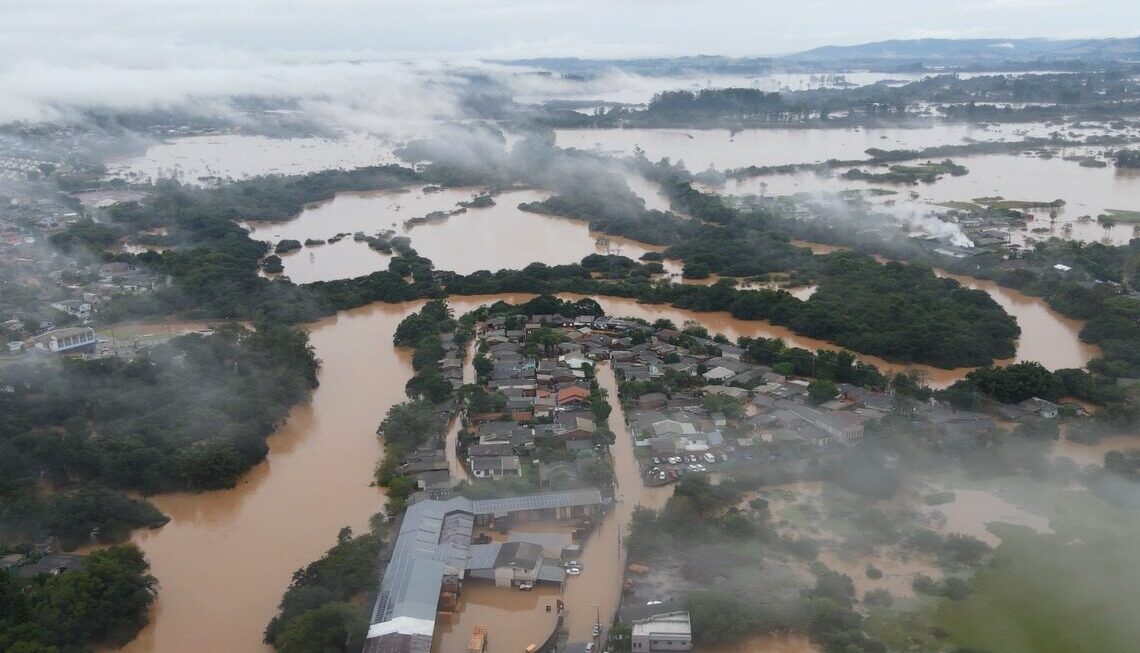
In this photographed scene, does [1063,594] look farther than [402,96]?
No

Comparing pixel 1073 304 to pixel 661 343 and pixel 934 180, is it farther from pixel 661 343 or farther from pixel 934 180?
pixel 934 180

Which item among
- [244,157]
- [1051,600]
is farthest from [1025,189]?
[244,157]

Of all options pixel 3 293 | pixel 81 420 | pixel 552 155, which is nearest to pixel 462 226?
pixel 552 155

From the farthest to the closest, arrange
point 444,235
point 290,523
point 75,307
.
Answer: point 444,235
point 75,307
point 290,523

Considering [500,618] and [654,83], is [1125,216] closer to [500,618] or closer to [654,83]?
[500,618]

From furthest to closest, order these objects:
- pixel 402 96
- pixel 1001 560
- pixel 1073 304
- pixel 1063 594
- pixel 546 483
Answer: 1. pixel 402 96
2. pixel 1073 304
3. pixel 546 483
4. pixel 1001 560
5. pixel 1063 594

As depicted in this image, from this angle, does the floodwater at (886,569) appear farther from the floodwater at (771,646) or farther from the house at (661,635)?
the house at (661,635)

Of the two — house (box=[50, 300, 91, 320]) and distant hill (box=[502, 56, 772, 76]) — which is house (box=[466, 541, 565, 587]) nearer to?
house (box=[50, 300, 91, 320])

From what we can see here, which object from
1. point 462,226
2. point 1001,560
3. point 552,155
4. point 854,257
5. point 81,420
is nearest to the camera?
point 1001,560

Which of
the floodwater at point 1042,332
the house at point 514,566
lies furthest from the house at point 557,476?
the floodwater at point 1042,332
